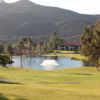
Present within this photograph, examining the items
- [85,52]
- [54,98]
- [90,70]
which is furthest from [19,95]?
[85,52]

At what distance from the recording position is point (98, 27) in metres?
80.9

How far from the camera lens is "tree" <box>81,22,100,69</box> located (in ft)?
262

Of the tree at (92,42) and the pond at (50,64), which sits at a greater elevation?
the tree at (92,42)

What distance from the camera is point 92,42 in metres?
80.4

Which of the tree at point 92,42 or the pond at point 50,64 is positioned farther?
the pond at point 50,64

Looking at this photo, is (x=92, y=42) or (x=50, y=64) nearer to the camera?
(x=92, y=42)

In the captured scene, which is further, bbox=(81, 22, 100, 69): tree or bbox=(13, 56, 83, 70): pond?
bbox=(13, 56, 83, 70): pond

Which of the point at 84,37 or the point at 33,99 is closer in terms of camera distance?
the point at 33,99

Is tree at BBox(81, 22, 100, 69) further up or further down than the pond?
further up

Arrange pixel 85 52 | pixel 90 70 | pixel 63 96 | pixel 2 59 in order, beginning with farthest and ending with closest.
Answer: pixel 2 59
pixel 85 52
pixel 90 70
pixel 63 96

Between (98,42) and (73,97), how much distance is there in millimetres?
55994

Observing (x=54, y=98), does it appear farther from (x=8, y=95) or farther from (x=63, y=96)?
(x=8, y=95)

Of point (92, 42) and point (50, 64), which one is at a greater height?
point (92, 42)

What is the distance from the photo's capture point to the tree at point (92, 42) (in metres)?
80.0
